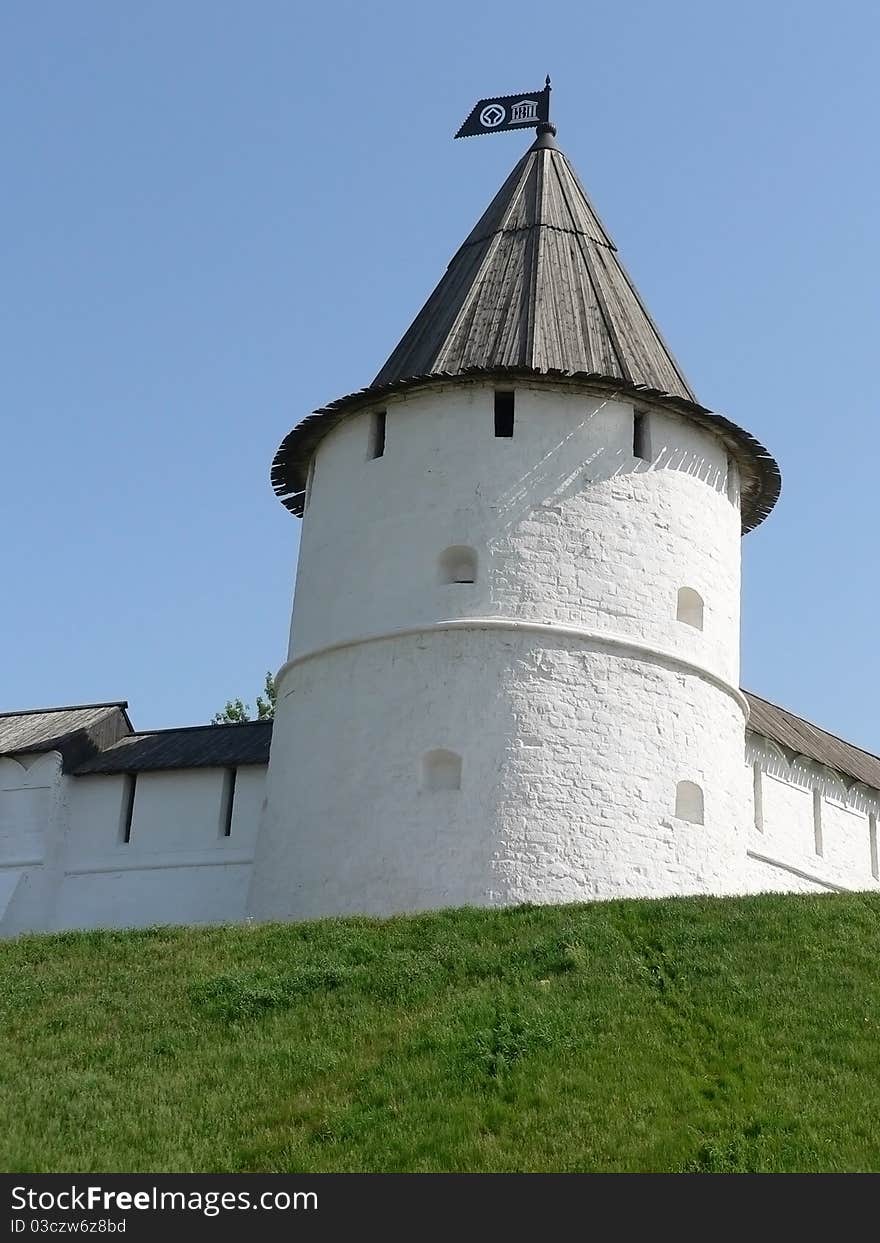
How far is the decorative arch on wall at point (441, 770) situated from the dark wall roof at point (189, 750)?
3680 mm

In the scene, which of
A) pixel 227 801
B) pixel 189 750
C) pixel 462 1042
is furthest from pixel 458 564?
pixel 462 1042

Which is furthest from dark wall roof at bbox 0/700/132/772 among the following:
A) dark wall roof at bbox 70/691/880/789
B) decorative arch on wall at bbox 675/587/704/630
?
decorative arch on wall at bbox 675/587/704/630

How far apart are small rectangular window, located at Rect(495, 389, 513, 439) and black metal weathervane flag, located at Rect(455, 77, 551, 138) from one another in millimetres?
5937

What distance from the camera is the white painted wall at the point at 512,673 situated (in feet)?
56.8

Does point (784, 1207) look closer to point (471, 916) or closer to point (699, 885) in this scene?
point (471, 916)

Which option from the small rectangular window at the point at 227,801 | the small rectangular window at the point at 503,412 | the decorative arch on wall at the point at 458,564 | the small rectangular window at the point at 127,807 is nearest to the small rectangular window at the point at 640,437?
the small rectangular window at the point at 503,412

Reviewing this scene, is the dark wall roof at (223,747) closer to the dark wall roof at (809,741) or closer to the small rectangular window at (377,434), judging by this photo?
the dark wall roof at (809,741)

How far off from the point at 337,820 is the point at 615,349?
6368mm

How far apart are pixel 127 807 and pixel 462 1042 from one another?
34.3ft

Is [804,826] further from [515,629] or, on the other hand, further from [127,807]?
[127,807]

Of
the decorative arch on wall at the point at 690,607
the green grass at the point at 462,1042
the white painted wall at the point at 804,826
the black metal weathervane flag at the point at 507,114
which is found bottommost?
the green grass at the point at 462,1042

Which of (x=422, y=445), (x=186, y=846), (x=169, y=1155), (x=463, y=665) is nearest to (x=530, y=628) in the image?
(x=463, y=665)

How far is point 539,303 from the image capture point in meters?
20.1

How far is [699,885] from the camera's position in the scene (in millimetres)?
17750
